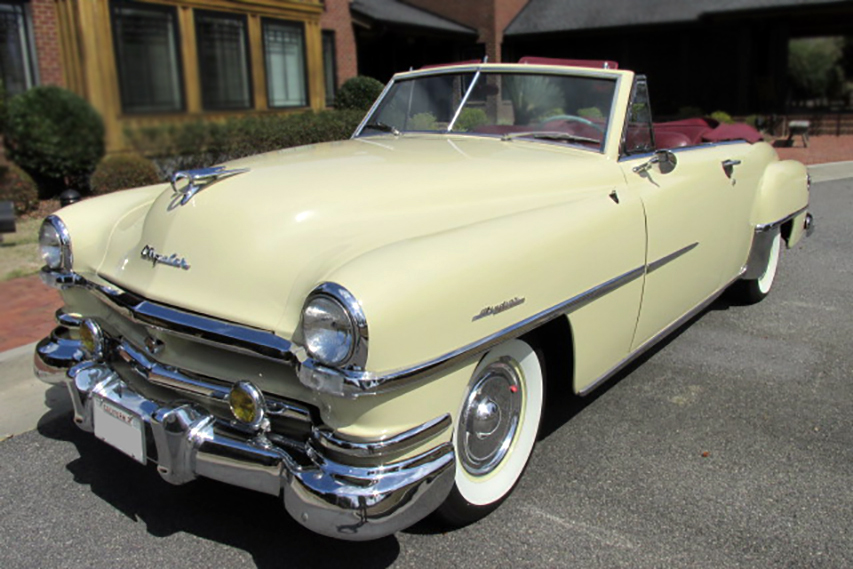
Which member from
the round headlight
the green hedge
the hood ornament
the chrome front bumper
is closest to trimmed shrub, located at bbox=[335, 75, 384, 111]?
the green hedge

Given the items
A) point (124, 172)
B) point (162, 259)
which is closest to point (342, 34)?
point (124, 172)

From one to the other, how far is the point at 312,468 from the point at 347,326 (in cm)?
44

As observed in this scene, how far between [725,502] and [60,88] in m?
5.19

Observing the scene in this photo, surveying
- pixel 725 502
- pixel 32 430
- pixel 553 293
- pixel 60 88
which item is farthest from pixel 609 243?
pixel 60 88

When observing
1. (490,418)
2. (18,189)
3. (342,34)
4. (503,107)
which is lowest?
(490,418)

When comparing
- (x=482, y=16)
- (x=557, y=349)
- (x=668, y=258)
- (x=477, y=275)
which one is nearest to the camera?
(x=477, y=275)

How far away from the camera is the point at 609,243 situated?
118 inches

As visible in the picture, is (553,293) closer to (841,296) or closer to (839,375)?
(839,375)

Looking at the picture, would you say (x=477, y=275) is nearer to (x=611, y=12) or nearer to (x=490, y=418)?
(x=490, y=418)

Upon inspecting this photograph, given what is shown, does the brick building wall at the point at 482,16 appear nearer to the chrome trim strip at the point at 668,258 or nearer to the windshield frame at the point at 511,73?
the windshield frame at the point at 511,73

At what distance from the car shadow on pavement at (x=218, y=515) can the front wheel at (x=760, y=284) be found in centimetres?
354

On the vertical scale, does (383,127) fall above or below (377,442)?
above

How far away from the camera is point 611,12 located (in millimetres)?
20297

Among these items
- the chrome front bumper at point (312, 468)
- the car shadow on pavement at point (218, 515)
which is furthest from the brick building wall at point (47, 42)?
the chrome front bumper at point (312, 468)
